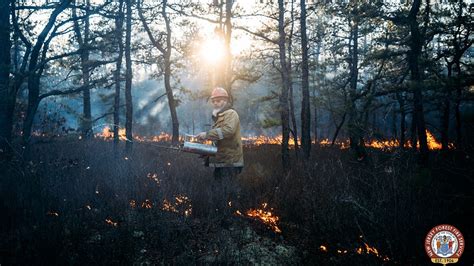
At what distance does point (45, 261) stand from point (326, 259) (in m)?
2.98

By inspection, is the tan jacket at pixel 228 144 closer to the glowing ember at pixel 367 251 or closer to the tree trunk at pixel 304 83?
the glowing ember at pixel 367 251

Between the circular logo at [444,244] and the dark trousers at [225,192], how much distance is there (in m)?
2.50

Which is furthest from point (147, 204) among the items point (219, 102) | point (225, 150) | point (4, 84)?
point (4, 84)

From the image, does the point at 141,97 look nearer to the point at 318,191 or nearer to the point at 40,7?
the point at 40,7

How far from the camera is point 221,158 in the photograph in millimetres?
4734

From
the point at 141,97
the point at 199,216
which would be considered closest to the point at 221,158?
the point at 199,216

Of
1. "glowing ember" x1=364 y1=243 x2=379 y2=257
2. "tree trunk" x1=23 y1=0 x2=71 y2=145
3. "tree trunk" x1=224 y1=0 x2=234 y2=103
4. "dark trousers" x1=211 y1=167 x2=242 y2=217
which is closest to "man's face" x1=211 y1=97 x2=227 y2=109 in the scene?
"dark trousers" x1=211 y1=167 x2=242 y2=217

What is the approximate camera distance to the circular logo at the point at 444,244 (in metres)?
2.94

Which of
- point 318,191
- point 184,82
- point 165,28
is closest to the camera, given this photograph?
point 318,191

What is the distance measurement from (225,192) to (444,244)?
286cm

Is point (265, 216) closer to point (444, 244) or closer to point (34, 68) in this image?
point (444, 244)

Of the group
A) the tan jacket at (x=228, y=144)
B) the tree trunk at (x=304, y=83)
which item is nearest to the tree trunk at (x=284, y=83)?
the tree trunk at (x=304, y=83)

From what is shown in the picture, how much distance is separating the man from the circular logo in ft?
8.37

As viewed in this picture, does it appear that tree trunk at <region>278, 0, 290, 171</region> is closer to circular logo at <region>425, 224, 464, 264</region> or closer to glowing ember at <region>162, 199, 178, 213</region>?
glowing ember at <region>162, 199, 178, 213</region>
